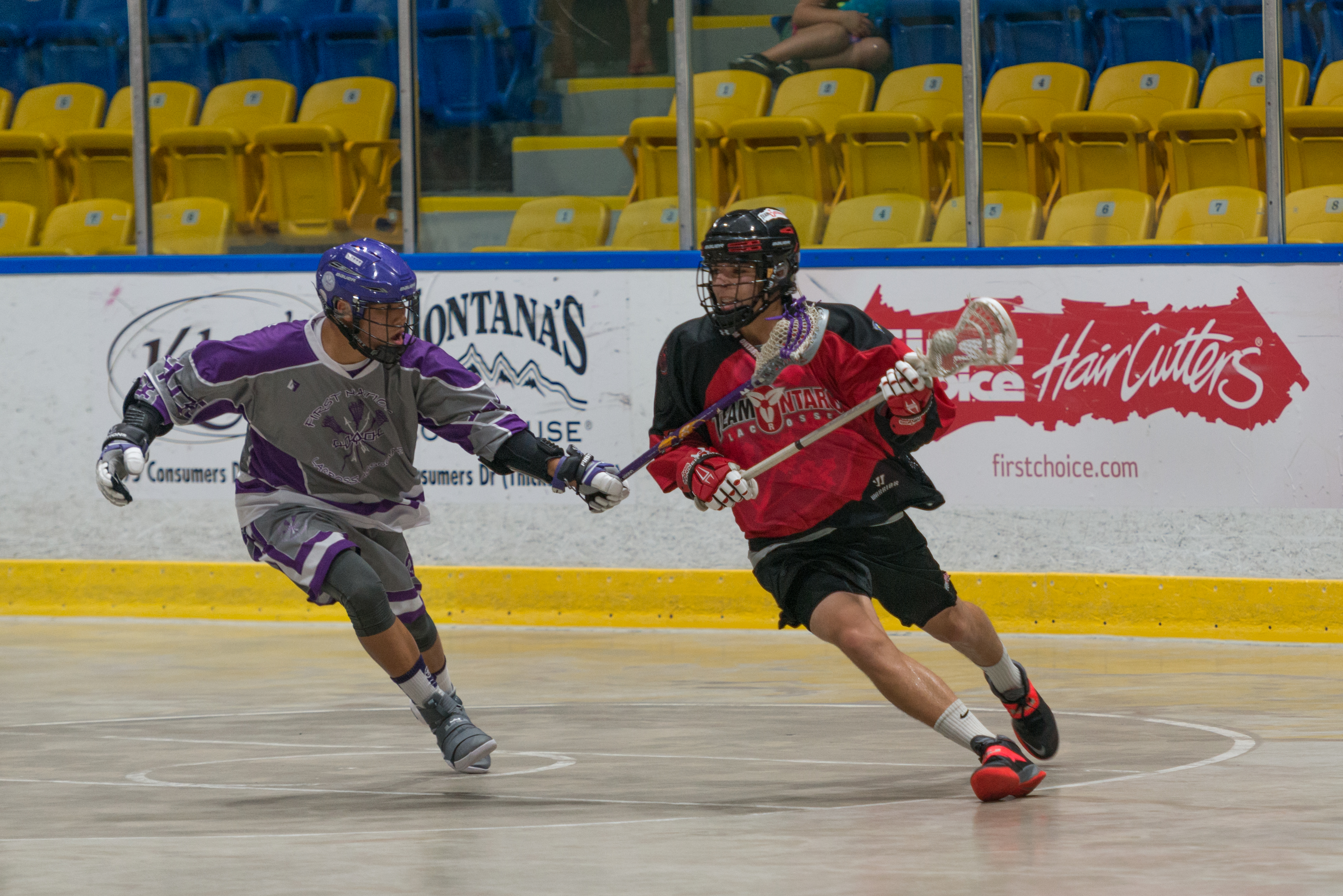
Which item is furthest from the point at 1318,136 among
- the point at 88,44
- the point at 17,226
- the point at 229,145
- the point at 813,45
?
the point at 17,226

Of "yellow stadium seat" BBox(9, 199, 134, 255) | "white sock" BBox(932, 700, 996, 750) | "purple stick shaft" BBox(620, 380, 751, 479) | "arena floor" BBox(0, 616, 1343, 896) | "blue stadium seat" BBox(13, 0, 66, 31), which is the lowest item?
"arena floor" BBox(0, 616, 1343, 896)

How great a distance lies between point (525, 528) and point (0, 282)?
9.86 feet

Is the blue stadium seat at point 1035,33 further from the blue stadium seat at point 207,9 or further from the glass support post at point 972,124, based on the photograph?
the blue stadium seat at point 207,9

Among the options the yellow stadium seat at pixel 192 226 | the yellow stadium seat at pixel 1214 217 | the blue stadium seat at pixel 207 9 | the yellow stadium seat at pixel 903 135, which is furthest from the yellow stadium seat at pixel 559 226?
the yellow stadium seat at pixel 1214 217

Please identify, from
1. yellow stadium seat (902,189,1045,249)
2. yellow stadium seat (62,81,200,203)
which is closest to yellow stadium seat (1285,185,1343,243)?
yellow stadium seat (902,189,1045,249)

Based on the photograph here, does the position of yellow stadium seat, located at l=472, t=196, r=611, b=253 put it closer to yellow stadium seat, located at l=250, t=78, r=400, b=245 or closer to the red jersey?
yellow stadium seat, located at l=250, t=78, r=400, b=245

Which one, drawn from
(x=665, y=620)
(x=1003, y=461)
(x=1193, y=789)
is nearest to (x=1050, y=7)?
(x=1003, y=461)

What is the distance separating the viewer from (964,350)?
561 centimetres

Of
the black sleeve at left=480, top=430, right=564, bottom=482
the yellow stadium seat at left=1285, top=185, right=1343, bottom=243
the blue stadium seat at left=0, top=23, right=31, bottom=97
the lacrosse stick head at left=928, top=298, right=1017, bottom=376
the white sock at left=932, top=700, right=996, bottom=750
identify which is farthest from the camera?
the blue stadium seat at left=0, top=23, right=31, bottom=97

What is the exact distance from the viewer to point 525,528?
32.8 ft

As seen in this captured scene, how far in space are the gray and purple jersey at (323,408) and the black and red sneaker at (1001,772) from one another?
1.68m

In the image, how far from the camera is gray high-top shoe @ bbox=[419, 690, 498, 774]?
5918 mm

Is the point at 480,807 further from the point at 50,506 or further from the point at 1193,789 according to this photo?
the point at 50,506

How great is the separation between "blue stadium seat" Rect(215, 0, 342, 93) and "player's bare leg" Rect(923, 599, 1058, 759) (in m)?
6.37
